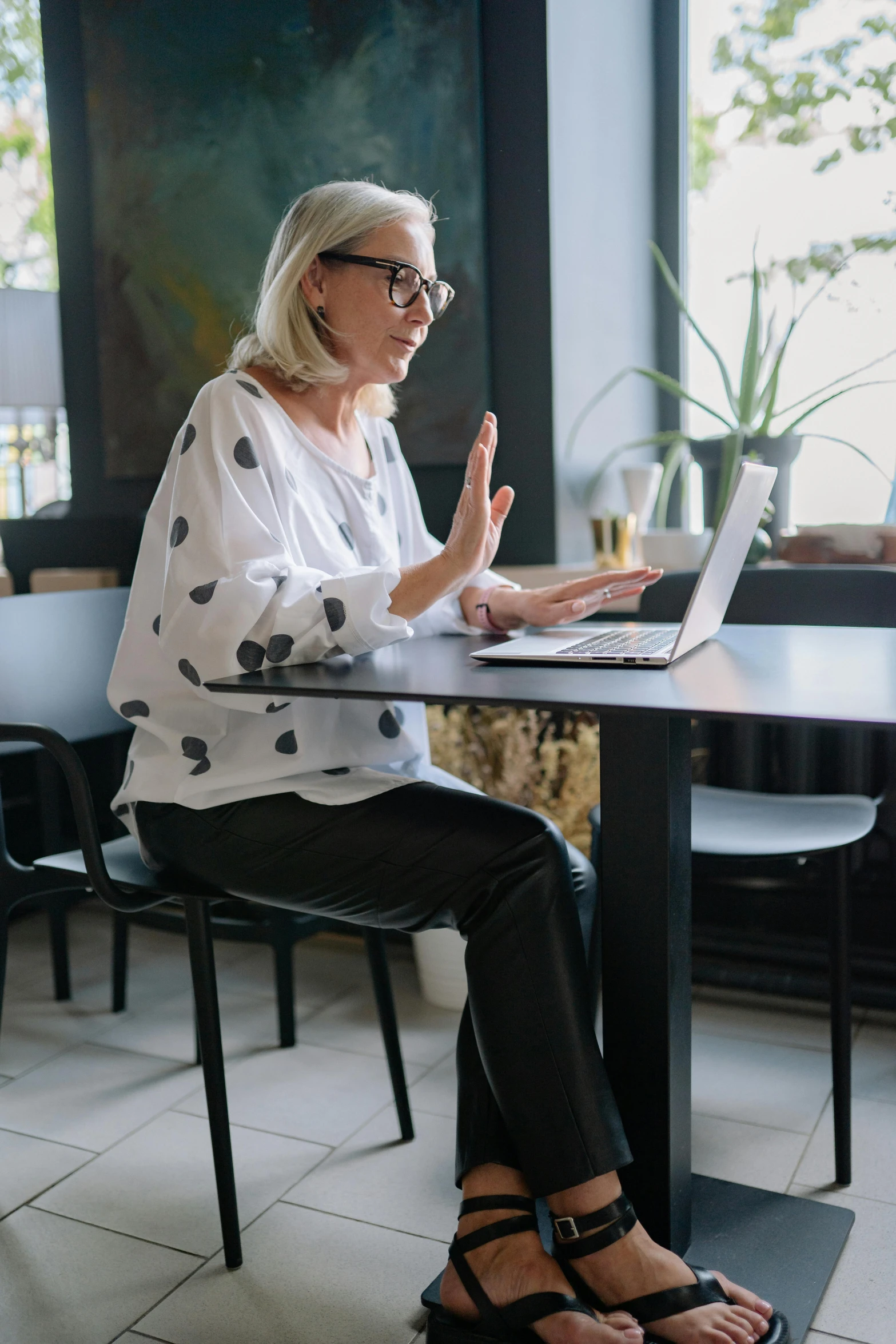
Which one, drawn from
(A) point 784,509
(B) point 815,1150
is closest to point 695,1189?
(B) point 815,1150

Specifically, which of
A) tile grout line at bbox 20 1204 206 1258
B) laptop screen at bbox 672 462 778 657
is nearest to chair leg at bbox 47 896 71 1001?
tile grout line at bbox 20 1204 206 1258

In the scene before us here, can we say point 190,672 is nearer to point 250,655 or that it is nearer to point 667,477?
point 250,655

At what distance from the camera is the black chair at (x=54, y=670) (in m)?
1.68

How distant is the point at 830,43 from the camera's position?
256 centimetres

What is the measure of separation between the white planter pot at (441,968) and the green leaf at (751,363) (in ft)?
4.16

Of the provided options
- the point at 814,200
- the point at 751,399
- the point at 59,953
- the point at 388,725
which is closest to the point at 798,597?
the point at 751,399

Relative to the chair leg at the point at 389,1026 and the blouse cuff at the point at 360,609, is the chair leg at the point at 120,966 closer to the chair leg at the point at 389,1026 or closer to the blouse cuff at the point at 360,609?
the chair leg at the point at 389,1026

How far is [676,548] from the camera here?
2412 mm

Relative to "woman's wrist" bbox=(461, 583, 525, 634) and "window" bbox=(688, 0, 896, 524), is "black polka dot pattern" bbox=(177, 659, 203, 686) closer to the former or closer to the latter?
"woman's wrist" bbox=(461, 583, 525, 634)

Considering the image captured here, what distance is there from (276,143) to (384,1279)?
2.33 meters

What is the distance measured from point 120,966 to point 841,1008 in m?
1.36

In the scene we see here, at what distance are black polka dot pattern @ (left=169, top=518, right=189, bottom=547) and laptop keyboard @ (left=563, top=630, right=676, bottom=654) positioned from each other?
459mm

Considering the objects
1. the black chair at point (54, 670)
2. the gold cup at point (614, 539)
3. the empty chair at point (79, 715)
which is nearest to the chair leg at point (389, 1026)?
the empty chair at point (79, 715)

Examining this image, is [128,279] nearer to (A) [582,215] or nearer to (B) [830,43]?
(A) [582,215]
